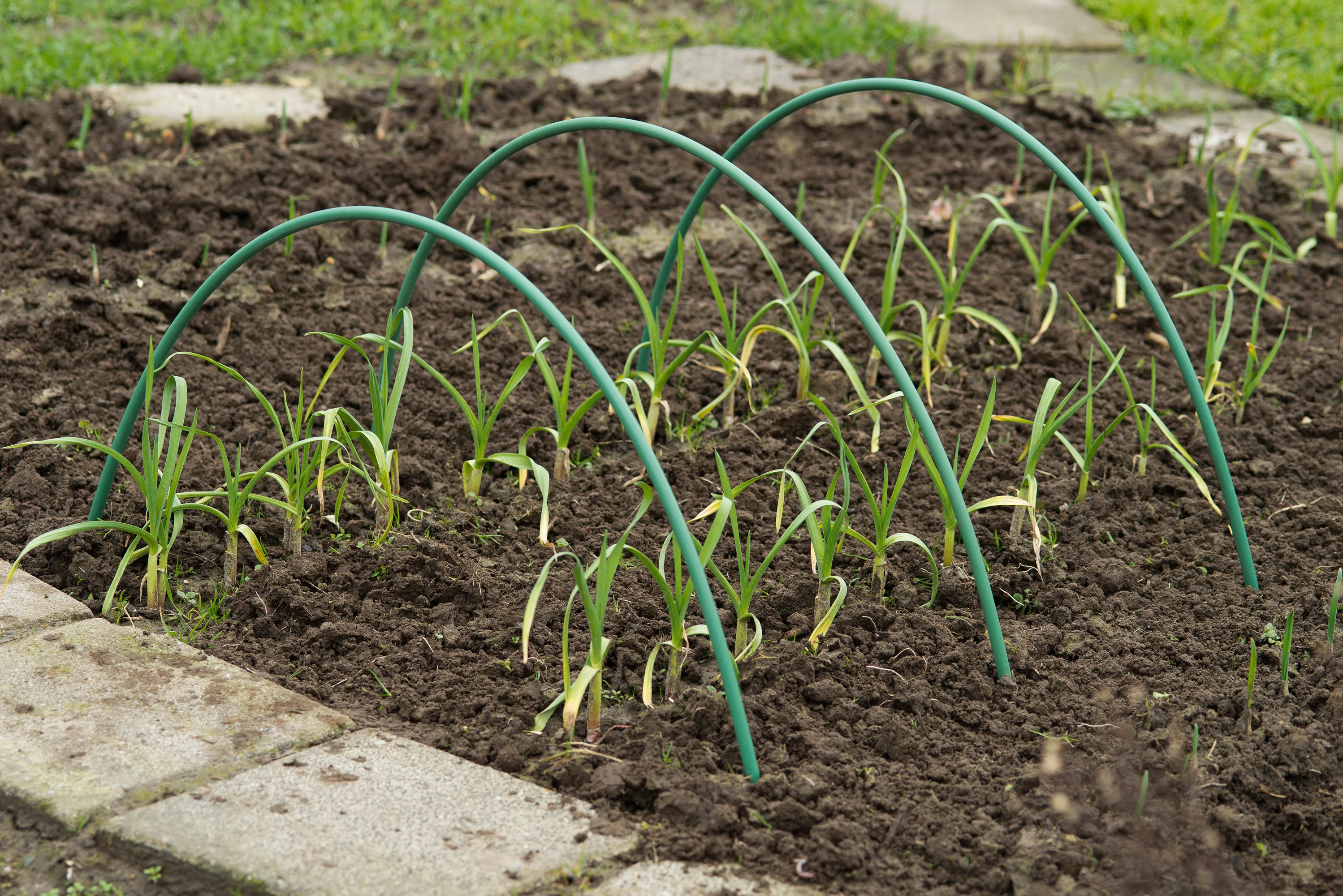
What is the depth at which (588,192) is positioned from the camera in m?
3.58

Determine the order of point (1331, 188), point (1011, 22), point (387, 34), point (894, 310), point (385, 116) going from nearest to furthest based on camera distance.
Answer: point (894, 310) < point (1331, 188) < point (385, 116) < point (387, 34) < point (1011, 22)

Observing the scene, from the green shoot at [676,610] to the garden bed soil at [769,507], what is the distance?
0.04 metres

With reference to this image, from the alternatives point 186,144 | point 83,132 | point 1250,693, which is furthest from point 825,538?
point 83,132

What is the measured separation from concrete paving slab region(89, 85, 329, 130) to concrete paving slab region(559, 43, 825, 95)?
109cm

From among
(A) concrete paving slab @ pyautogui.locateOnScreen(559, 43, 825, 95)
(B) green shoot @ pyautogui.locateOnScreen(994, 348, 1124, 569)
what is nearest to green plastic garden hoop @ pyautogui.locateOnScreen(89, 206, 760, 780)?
(B) green shoot @ pyautogui.locateOnScreen(994, 348, 1124, 569)

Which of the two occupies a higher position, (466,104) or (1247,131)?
(1247,131)

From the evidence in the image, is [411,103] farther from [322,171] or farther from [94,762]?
[94,762]

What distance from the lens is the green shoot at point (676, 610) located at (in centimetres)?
205

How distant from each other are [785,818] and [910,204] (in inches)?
109

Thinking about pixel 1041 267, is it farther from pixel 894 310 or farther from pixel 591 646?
pixel 591 646

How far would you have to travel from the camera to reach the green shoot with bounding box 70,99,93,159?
392cm

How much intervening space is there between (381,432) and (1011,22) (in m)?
4.48

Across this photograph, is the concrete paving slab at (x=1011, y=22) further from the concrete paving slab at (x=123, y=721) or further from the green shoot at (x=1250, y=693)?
the concrete paving slab at (x=123, y=721)

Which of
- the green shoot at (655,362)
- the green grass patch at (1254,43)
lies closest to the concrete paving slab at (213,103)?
the green shoot at (655,362)
